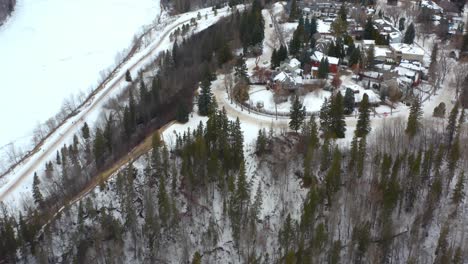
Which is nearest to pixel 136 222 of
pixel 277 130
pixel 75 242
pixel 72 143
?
pixel 75 242

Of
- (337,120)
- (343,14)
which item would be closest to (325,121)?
(337,120)

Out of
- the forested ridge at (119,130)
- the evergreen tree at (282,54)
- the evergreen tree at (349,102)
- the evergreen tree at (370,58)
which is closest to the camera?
the forested ridge at (119,130)

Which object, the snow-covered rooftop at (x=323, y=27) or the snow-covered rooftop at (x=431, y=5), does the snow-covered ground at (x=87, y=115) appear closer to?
the snow-covered rooftop at (x=323, y=27)

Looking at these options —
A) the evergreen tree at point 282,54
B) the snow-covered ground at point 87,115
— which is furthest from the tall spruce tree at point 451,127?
the snow-covered ground at point 87,115

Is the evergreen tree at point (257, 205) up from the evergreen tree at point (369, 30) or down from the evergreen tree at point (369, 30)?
down

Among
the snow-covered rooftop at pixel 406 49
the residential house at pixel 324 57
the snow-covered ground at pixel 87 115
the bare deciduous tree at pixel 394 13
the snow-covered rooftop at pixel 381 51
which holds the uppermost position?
the bare deciduous tree at pixel 394 13

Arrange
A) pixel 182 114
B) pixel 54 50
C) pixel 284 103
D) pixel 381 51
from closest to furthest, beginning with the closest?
1. pixel 182 114
2. pixel 284 103
3. pixel 381 51
4. pixel 54 50

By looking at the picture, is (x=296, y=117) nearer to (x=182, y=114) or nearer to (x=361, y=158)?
(x=361, y=158)
